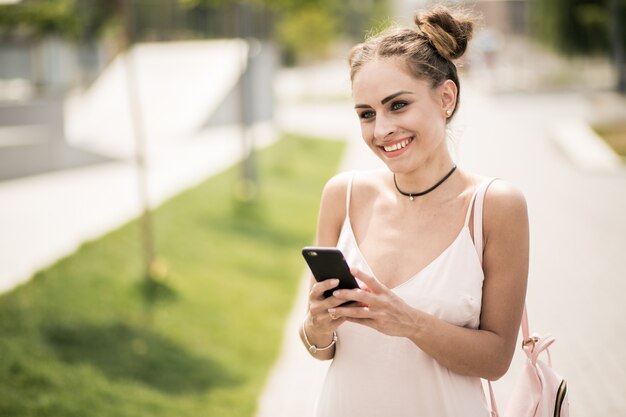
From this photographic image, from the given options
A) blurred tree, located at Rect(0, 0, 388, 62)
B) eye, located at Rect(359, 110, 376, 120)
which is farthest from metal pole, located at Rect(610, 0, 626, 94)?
eye, located at Rect(359, 110, 376, 120)

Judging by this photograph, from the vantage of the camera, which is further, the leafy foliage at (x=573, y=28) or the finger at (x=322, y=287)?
the leafy foliage at (x=573, y=28)

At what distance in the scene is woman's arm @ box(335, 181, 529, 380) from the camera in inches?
82.6

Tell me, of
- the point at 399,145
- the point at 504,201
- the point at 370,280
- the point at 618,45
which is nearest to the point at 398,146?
the point at 399,145

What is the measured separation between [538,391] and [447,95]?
92cm

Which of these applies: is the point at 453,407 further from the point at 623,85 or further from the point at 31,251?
the point at 623,85

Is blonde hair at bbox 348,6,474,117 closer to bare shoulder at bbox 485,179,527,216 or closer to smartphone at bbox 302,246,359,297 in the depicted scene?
bare shoulder at bbox 485,179,527,216

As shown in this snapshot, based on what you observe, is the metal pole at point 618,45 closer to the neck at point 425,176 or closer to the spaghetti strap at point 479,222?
the neck at point 425,176

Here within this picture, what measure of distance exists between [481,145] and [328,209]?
14652 millimetres

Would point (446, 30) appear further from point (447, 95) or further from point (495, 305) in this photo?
point (495, 305)

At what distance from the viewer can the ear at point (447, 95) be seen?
2.25 m

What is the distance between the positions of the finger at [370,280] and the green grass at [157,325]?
3175mm

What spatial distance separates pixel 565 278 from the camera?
754 centimetres

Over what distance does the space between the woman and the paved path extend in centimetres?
48

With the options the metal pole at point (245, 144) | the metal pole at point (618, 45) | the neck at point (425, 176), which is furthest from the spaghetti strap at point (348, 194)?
the metal pole at point (618, 45)
